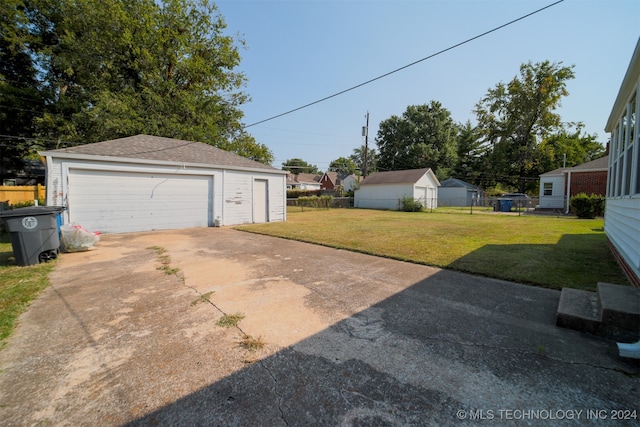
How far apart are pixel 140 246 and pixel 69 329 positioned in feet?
16.5

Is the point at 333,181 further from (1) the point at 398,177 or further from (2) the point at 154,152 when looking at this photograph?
(2) the point at 154,152

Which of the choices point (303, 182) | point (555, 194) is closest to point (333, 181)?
point (303, 182)

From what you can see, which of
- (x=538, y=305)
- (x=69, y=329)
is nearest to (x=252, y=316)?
(x=69, y=329)

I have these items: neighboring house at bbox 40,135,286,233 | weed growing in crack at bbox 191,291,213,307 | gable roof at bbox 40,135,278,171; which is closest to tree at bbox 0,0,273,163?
gable roof at bbox 40,135,278,171

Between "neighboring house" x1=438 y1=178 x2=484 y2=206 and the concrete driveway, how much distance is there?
3200 cm

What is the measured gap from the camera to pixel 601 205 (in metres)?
15.1

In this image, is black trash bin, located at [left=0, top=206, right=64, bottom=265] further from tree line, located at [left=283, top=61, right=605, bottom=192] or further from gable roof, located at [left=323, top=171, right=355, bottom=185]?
gable roof, located at [left=323, top=171, right=355, bottom=185]

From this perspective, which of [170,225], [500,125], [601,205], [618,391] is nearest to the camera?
[618,391]

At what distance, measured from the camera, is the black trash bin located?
17.0 feet

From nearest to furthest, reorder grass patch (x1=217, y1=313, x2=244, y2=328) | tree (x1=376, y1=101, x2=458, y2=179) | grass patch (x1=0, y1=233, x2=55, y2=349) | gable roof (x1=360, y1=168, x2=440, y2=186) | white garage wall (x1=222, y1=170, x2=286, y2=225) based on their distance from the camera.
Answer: grass patch (x1=217, y1=313, x2=244, y2=328), grass patch (x1=0, y1=233, x2=55, y2=349), white garage wall (x1=222, y1=170, x2=286, y2=225), gable roof (x1=360, y1=168, x2=440, y2=186), tree (x1=376, y1=101, x2=458, y2=179)

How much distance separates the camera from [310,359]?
7.53ft

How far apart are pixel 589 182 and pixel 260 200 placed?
73.8 feet

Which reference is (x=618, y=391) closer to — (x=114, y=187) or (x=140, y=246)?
(x=140, y=246)

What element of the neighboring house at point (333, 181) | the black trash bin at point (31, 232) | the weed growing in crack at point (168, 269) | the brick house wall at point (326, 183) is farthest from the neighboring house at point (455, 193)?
the black trash bin at point (31, 232)
